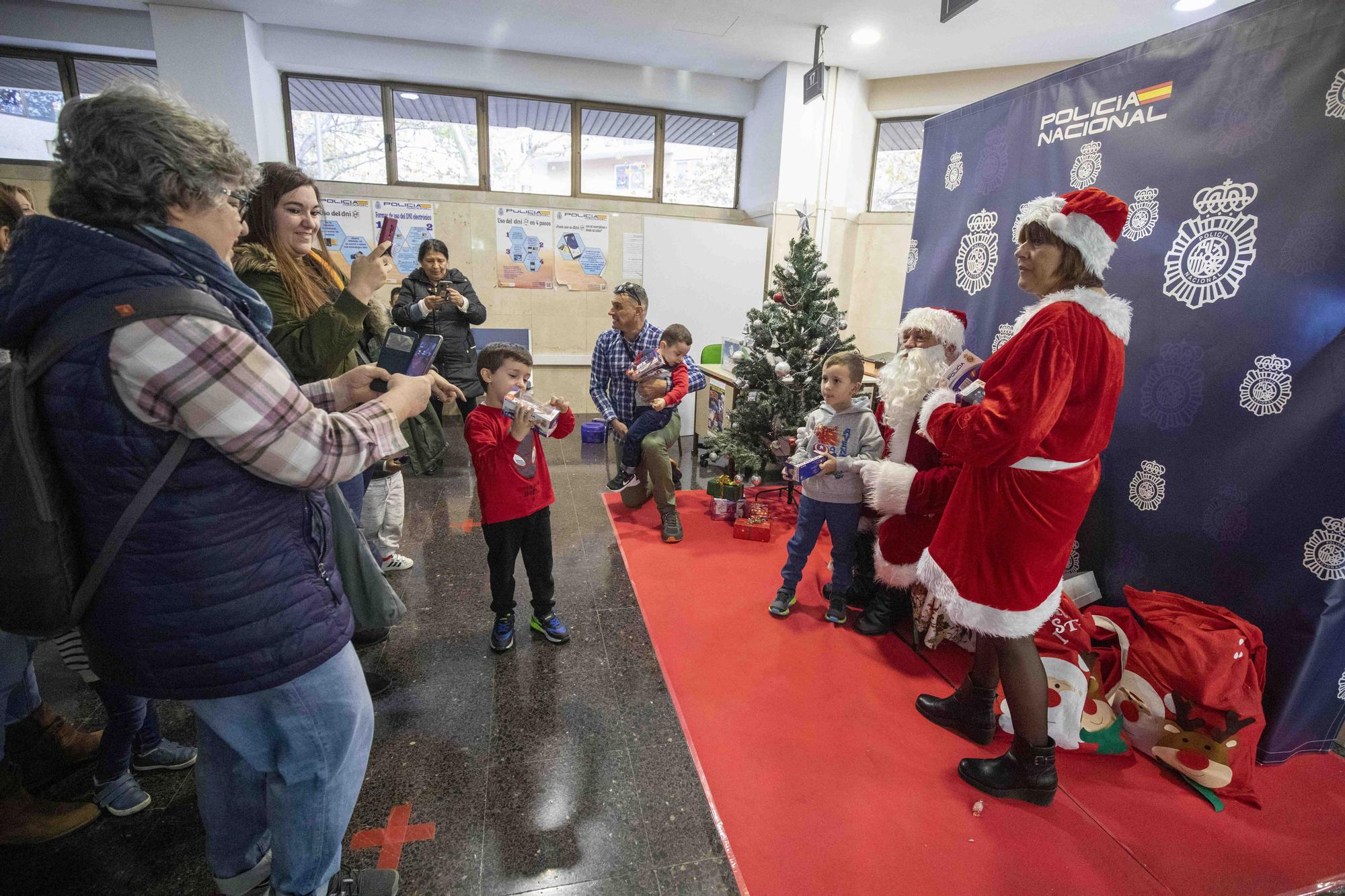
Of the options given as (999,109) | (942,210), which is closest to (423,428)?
(942,210)

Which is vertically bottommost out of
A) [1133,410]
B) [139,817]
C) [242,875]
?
[139,817]

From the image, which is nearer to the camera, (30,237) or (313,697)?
(30,237)

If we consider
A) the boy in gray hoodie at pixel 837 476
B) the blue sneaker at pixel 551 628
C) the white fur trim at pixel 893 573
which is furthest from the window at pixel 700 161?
the blue sneaker at pixel 551 628

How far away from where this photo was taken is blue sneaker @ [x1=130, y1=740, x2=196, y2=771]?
1947mm

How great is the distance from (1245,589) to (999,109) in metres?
2.36

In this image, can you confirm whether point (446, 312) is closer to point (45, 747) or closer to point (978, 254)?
point (45, 747)

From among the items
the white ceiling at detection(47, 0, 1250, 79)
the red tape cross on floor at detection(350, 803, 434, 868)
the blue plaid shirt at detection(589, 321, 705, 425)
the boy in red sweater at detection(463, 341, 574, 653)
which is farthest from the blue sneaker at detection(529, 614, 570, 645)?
the white ceiling at detection(47, 0, 1250, 79)

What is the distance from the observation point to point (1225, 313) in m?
2.12

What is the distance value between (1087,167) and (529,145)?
5690mm

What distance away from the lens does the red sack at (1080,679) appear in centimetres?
215

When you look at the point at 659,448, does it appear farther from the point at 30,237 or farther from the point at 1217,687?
the point at 30,237

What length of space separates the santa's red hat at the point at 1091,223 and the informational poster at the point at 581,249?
5.67 metres

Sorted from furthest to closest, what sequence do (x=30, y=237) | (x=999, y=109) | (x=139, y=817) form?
(x=999, y=109) < (x=139, y=817) < (x=30, y=237)

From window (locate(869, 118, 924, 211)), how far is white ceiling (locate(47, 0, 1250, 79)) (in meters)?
0.57
